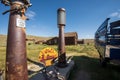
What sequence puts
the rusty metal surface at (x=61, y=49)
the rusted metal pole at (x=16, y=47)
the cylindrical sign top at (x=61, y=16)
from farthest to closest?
the rusty metal surface at (x=61, y=49) < the cylindrical sign top at (x=61, y=16) < the rusted metal pole at (x=16, y=47)

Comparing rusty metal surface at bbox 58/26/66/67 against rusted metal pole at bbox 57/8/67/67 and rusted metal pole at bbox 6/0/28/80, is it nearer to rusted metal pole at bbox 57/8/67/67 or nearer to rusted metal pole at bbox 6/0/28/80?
rusted metal pole at bbox 57/8/67/67

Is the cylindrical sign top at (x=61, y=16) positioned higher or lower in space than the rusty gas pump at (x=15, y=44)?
higher

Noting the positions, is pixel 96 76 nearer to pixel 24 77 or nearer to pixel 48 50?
pixel 48 50

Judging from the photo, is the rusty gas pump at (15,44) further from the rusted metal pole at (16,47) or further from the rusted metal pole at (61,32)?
the rusted metal pole at (61,32)

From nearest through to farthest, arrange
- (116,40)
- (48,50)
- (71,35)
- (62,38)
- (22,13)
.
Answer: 1. (22,13)
2. (48,50)
3. (116,40)
4. (62,38)
5. (71,35)

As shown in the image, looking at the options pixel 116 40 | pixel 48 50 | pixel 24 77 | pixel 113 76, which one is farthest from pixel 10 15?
pixel 113 76

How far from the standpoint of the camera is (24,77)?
2.33 m

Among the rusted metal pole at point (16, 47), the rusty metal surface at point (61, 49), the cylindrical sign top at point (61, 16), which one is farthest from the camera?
the rusty metal surface at point (61, 49)

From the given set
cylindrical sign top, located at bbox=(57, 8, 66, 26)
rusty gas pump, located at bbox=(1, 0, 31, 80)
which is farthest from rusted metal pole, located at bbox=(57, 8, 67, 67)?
rusty gas pump, located at bbox=(1, 0, 31, 80)

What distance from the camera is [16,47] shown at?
7.45ft

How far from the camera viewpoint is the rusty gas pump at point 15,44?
223cm

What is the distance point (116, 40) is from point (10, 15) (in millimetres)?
4232

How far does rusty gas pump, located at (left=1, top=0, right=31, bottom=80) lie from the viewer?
2227 millimetres

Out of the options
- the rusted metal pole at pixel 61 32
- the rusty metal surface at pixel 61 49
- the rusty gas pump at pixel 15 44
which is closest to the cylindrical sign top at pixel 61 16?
the rusted metal pole at pixel 61 32
